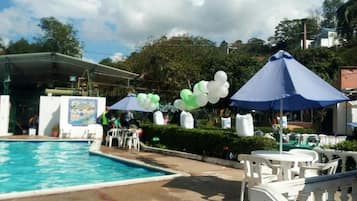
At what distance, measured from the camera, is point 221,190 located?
8.24 metres

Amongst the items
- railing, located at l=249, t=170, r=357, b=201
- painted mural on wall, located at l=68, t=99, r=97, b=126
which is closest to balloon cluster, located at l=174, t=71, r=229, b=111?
railing, located at l=249, t=170, r=357, b=201

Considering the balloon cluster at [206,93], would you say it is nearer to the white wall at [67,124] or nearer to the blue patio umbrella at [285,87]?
the blue patio umbrella at [285,87]

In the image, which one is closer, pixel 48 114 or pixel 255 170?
pixel 255 170

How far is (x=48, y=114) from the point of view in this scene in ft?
81.1

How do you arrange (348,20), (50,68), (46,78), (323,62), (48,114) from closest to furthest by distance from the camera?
(48,114) → (50,68) → (46,78) → (323,62) → (348,20)

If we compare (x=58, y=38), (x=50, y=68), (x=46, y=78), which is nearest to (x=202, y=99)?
(x=50, y=68)

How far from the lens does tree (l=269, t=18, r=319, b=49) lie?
7875 cm

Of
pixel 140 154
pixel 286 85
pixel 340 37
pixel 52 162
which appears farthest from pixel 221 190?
pixel 340 37

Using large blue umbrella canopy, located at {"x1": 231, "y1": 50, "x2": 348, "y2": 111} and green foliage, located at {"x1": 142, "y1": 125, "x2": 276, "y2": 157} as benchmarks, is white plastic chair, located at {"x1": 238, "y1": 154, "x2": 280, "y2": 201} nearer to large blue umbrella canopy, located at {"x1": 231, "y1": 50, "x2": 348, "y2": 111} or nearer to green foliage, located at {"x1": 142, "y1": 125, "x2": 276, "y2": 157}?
large blue umbrella canopy, located at {"x1": 231, "y1": 50, "x2": 348, "y2": 111}

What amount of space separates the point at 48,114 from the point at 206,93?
14366 mm

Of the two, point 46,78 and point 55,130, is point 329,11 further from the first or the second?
point 55,130

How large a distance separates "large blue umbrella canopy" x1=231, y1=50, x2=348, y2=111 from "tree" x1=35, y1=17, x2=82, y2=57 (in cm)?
6206

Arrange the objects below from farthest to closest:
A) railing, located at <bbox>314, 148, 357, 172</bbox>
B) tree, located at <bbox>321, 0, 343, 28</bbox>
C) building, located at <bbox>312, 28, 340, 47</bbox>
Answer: tree, located at <bbox>321, 0, 343, 28</bbox>, building, located at <bbox>312, 28, 340, 47</bbox>, railing, located at <bbox>314, 148, 357, 172</bbox>

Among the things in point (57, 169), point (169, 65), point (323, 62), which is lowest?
point (57, 169)
